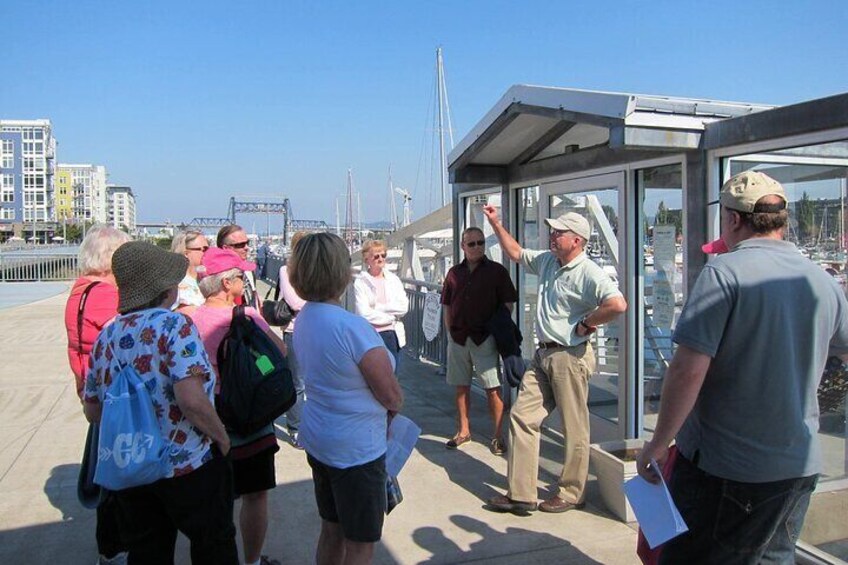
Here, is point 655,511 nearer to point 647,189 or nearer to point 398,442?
point 398,442

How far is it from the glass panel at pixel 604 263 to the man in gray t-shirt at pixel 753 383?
252 centimetres

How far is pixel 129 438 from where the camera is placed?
236 centimetres

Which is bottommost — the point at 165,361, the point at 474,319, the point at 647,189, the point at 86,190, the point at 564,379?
the point at 564,379

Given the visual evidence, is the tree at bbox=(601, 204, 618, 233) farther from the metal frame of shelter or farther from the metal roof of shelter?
the metal roof of shelter

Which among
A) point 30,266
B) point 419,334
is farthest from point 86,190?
point 419,334

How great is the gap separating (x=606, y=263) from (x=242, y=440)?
9.90 ft

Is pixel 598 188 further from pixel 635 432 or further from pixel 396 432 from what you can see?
pixel 396 432

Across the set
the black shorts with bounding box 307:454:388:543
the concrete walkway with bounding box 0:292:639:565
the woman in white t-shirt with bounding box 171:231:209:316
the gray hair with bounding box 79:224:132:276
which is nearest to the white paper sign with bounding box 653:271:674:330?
the concrete walkway with bounding box 0:292:639:565

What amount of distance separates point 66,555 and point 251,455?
1382 mm

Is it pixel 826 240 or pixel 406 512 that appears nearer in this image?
pixel 826 240

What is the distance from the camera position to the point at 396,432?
2789 mm

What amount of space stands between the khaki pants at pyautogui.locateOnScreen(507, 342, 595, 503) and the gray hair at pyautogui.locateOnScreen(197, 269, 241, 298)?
1.83m

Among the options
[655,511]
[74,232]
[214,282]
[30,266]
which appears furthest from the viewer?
[74,232]

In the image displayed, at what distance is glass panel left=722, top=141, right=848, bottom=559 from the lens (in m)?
3.30
